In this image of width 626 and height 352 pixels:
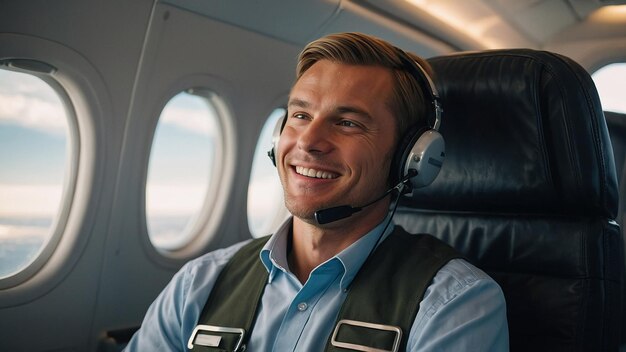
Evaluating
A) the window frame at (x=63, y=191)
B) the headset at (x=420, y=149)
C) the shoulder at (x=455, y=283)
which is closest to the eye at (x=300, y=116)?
the headset at (x=420, y=149)

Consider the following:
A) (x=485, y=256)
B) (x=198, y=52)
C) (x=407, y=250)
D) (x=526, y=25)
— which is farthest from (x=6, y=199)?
(x=526, y=25)

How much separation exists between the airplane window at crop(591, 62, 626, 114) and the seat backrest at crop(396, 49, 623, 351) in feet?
8.03

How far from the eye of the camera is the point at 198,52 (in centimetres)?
327

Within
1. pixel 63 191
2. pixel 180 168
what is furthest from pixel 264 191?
pixel 63 191

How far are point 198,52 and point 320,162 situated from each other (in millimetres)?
1664

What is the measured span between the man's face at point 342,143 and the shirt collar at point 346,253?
0.09m

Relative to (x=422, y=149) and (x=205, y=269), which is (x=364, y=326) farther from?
(x=205, y=269)

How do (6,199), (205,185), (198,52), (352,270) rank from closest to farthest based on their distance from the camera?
(352,270)
(6,199)
(198,52)
(205,185)

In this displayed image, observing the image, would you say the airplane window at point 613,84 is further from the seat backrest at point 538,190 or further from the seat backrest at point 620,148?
the seat backrest at point 538,190

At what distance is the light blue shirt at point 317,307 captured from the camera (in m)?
1.54

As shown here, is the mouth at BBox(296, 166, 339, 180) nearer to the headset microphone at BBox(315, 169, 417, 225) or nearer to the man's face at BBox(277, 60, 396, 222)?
the man's face at BBox(277, 60, 396, 222)

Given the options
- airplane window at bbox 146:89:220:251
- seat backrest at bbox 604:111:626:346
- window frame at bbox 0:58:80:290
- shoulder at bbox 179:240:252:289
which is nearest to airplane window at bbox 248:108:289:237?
airplane window at bbox 146:89:220:251

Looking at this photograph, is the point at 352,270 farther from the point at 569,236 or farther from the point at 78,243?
the point at 78,243

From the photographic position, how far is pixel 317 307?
70.7 inches
